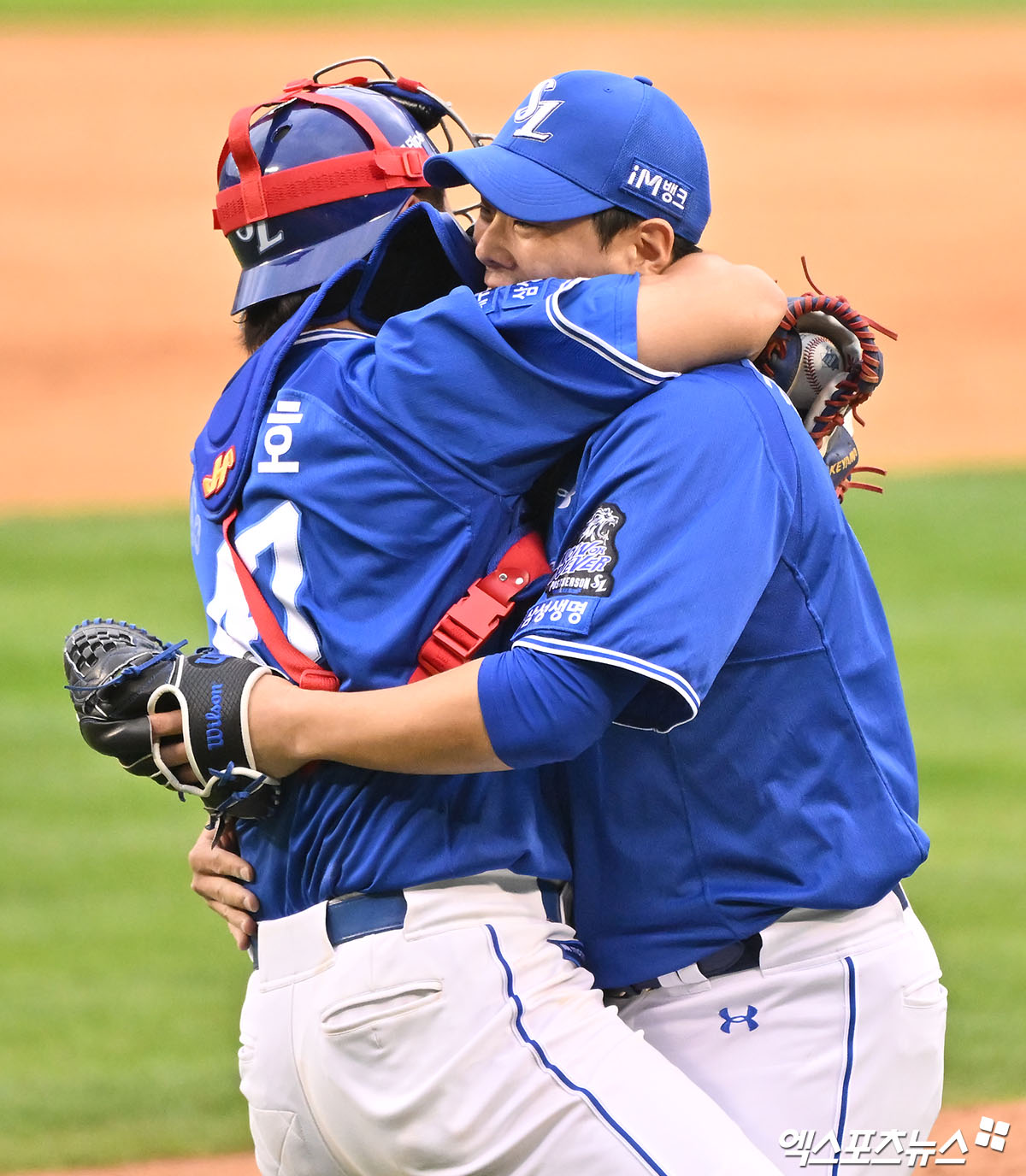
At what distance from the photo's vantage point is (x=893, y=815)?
87.9 inches

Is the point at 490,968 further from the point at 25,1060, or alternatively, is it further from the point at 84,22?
the point at 84,22

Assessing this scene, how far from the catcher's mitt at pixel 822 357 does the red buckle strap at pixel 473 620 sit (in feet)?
1.71

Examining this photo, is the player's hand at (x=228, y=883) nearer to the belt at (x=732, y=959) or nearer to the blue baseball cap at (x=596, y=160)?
the belt at (x=732, y=959)

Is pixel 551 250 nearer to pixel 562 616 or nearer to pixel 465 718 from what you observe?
pixel 562 616

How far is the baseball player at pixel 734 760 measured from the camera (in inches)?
79.7

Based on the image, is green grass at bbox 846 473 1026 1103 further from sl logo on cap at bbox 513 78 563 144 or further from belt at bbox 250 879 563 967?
sl logo on cap at bbox 513 78 563 144

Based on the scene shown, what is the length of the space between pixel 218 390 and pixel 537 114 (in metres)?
10.4

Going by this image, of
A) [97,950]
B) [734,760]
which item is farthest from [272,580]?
[97,950]

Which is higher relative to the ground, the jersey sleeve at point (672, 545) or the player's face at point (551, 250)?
the player's face at point (551, 250)

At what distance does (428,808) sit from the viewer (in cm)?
212

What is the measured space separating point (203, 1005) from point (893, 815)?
11.1ft

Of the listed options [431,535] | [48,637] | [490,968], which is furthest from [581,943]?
[48,637]

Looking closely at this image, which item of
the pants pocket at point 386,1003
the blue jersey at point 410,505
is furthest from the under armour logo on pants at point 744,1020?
the pants pocket at point 386,1003

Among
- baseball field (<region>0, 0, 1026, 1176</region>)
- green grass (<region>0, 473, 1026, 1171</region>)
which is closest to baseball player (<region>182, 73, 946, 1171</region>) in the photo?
baseball field (<region>0, 0, 1026, 1176</region>)
